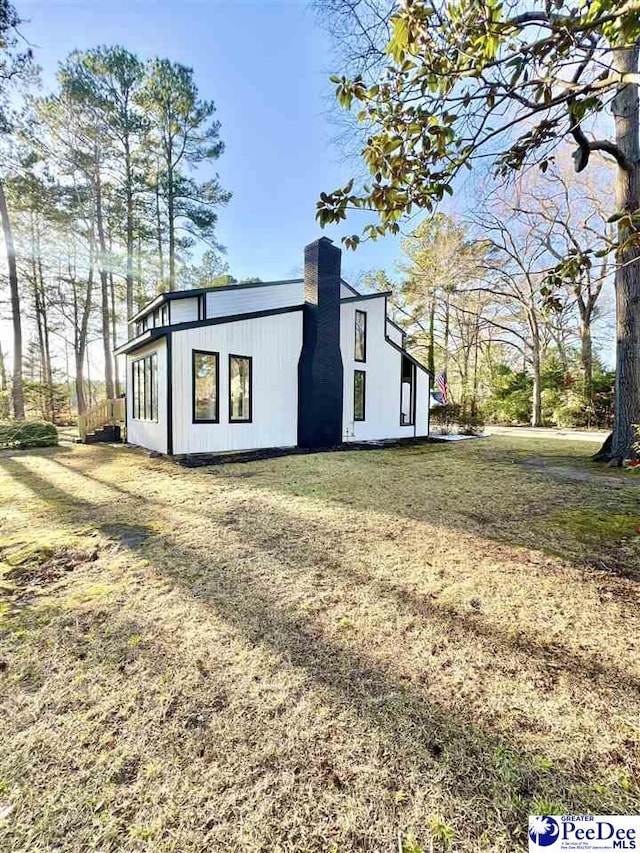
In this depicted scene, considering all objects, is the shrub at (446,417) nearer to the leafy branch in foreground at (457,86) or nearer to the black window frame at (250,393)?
the black window frame at (250,393)

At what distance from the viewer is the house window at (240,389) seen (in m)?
9.18

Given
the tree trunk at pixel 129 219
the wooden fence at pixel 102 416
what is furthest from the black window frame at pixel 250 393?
the tree trunk at pixel 129 219

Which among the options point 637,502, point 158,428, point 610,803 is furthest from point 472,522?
point 158,428

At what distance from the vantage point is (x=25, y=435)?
11102 mm

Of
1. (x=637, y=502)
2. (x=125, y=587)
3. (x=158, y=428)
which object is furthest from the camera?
(x=158, y=428)

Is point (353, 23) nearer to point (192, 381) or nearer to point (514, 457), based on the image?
point (192, 381)

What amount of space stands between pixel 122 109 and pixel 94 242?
5367 millimetres

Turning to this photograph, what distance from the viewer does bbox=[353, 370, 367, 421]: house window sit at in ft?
39.1

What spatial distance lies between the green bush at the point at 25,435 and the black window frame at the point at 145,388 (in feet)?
8.12

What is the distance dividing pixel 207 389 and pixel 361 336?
5.50m

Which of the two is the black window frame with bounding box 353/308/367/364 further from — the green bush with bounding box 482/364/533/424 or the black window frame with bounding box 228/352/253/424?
the green bush with bounding box 482/364/533/424

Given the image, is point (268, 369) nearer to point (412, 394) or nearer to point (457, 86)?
point (412, 394)

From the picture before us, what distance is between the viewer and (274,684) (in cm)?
173

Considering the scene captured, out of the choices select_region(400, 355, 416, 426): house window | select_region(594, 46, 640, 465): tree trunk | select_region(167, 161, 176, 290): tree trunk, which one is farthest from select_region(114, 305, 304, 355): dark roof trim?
select_region(167, 161, 176, 290): tree trunk
